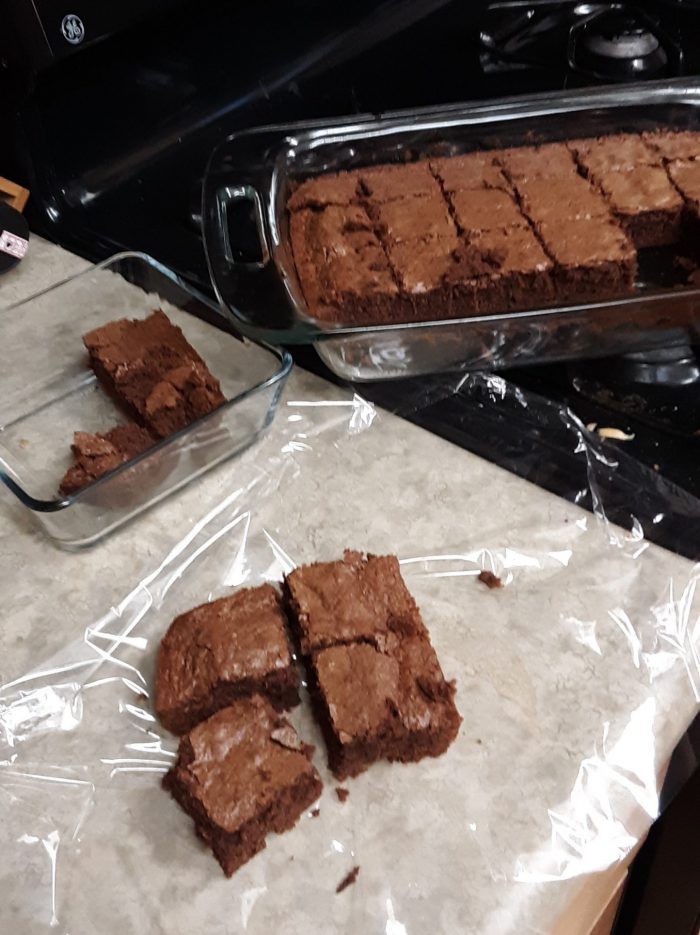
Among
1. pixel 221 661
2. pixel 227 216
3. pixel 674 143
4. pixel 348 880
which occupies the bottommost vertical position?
pixel 348 880

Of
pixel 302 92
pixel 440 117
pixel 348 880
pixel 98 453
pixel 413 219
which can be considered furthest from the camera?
pixel 302 92

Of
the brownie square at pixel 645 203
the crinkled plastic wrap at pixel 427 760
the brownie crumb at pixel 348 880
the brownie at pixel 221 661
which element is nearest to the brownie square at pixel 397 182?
the brownie square at pixel 645 203

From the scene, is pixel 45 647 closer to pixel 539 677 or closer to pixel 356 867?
pixel 356 867

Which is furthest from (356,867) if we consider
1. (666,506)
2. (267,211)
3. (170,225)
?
(170,225)

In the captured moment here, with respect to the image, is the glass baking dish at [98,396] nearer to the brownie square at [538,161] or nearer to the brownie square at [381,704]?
the brownie square at [381,704]

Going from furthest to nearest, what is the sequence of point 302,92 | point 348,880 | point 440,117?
1. point 302,92
2. point 440,117
3. point 348,880

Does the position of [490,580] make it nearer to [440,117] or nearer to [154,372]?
[154,372]

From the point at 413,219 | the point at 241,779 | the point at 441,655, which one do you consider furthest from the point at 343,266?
the point at 241,779
